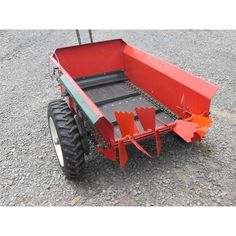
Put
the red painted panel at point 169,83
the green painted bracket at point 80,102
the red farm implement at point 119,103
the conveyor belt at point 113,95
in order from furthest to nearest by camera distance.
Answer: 1. the conveyor belt at point 113,95
2. the red painted panel at point 169,83
3. the red farm implement at point 119,103
4. the green painted bracket at point 80,102

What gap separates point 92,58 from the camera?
377 centimetres

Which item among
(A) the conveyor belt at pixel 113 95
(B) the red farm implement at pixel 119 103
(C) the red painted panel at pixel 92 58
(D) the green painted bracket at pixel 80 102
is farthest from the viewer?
(C) the red painted panel at pixel 92 58

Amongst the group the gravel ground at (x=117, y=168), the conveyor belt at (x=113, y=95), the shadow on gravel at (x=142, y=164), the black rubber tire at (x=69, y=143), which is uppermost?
the black rubber tire at (x=69, y=143)

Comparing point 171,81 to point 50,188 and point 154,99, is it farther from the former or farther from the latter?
point 50,188

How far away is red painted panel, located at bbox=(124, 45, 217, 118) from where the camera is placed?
2648mm

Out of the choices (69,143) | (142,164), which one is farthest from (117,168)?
(69,143)

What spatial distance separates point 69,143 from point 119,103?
1.06m

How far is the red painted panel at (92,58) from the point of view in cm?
368

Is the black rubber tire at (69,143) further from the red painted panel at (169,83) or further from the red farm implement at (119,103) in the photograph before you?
the red painted panel at (169,83)

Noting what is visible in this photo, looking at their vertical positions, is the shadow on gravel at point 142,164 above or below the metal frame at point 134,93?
below

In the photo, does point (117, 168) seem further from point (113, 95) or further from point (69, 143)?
point (113, 95)

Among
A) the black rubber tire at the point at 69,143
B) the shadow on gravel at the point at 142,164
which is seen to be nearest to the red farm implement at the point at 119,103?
the black rubber tire at the point at 69,143

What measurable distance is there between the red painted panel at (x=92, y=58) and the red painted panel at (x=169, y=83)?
0.13 meters

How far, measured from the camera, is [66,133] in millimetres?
2482
